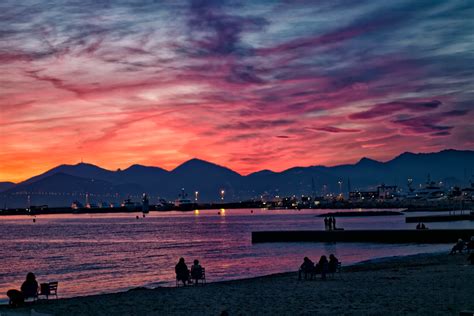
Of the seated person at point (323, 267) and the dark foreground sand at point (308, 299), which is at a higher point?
the seated person at point (323, 267)

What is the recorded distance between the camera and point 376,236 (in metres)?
60.0

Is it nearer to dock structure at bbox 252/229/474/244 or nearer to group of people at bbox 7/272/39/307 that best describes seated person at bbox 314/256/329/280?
group of people at bbox 7/272/39/307

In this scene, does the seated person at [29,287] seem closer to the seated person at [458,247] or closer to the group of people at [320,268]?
the group of people at [320,268]

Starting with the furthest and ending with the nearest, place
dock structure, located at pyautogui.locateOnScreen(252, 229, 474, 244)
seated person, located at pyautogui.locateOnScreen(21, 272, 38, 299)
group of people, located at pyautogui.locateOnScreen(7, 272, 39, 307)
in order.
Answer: dock structure, located at pyautogui.locateOnScreen(252, 229, 474, 244)
seated person, located at pyautogui.locateOnScreen(21, 272, 38, 299)
group of people, located at pyautogui.locateOnScreen(7, 272, 39, 307)

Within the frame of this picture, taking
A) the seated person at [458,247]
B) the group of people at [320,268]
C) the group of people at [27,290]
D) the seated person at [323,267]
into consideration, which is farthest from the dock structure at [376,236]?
the group of people at [27,290]

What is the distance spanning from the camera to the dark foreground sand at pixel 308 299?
18547mm

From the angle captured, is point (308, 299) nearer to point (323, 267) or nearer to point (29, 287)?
point (323, 267)

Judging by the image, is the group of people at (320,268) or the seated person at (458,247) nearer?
the group of people at (320,268)

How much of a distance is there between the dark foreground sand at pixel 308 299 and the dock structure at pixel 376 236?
2870cm

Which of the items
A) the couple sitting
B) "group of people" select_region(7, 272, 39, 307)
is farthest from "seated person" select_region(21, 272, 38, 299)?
the couple sitting

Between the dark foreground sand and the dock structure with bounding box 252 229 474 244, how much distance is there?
28702 mm

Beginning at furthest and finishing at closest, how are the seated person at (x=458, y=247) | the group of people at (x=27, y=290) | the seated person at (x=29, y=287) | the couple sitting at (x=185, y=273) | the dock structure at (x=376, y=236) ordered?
the dock structure at (x=376, y=236) < the seated person at (x=458, y=247) < the couple sitting at (x=185, y=273) < the seated person at (x=29, y=287) < the group of people at (x=27, y=290)

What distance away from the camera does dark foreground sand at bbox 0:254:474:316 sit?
18547mm

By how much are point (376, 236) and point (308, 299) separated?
134 feet
